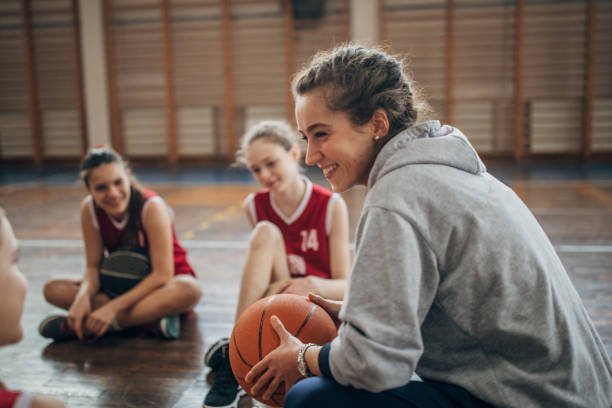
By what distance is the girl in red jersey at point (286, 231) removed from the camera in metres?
1.94

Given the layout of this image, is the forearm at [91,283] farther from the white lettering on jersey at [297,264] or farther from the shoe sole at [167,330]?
the white lettering on jersey at [297,264]

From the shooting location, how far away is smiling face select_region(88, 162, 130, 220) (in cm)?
214

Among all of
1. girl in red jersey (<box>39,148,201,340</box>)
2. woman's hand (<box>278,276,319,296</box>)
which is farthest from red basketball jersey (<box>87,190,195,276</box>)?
woman's hand (<box>278,276,319,296</box>)

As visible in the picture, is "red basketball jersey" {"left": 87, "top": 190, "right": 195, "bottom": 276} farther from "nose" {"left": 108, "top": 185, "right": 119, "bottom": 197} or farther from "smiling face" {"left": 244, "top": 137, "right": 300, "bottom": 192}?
"smiling face" {"left": 244, "top": 137, "right": 300, "bottom": 192}

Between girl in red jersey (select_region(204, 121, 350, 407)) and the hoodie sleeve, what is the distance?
930 mm

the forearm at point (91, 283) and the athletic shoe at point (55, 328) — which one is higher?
the forearm at point (91, 283)

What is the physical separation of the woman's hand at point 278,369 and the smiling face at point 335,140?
379 mm

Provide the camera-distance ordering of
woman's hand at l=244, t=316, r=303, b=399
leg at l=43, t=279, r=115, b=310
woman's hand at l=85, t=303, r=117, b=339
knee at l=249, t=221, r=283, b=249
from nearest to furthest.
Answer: woman's hand at l=244, t=316, r=303, b=399 < knee at l=249, t=221, r=283, b=249 < woman's hand at l=85, t=303, r=117, b=339 < leg at l=43, t=279, r=115, b=310

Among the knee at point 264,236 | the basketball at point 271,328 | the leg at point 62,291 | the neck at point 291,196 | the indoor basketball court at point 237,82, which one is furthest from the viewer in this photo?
the indoor basketball court at point 237,82

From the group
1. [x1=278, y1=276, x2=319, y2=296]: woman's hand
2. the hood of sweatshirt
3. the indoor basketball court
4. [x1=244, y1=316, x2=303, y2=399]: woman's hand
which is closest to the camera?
the hood of sweatshirt

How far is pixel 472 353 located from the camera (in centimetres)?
104

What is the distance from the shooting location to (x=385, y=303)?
0.94m

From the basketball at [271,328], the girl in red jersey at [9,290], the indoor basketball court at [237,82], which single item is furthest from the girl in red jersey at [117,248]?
the indoor basketball court at [237,82]

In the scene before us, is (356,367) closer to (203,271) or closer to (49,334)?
(49,334)
